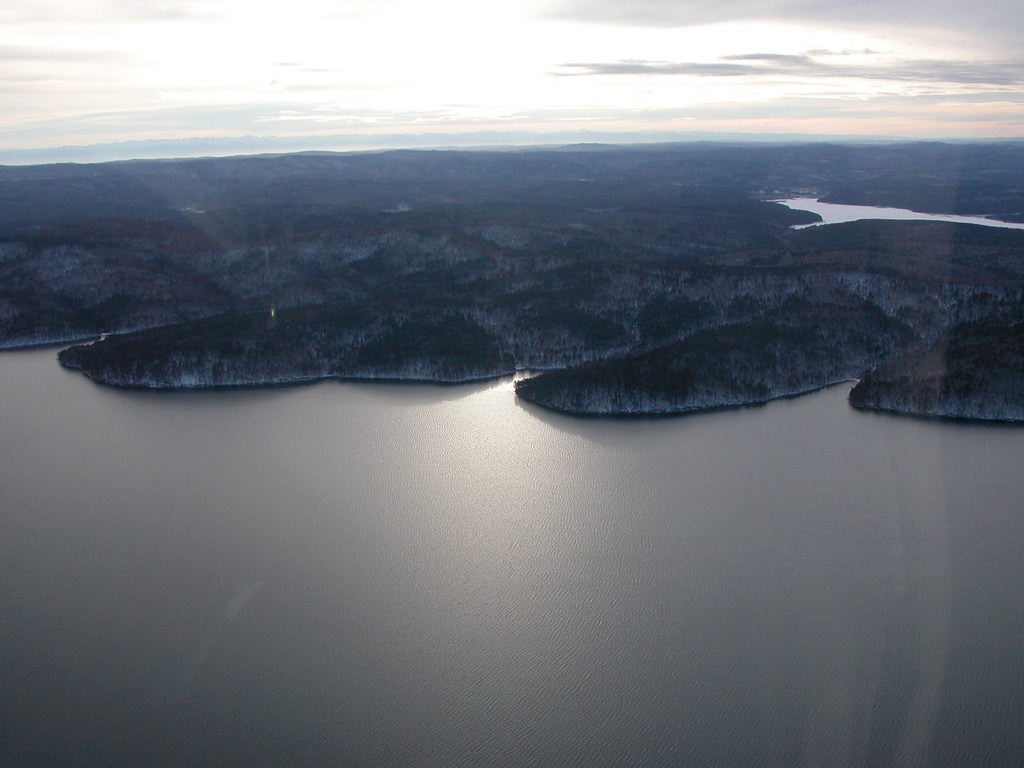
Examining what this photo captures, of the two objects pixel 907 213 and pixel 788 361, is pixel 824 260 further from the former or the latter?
pixel 907 213

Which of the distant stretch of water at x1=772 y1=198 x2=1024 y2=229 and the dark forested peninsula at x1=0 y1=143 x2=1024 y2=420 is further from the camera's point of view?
the distant stretch of water at x1=772 y1=198 x2=1024 y2=229

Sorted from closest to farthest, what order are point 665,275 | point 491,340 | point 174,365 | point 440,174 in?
point 174,365 → point 491,340 → point 665,275 → point 440,174

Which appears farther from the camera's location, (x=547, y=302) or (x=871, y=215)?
(x=871, y=215)

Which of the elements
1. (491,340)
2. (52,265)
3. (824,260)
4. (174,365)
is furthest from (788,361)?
(52,265)

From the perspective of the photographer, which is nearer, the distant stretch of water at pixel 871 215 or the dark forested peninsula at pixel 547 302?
the dark forested peninsula at pixel 547 302
